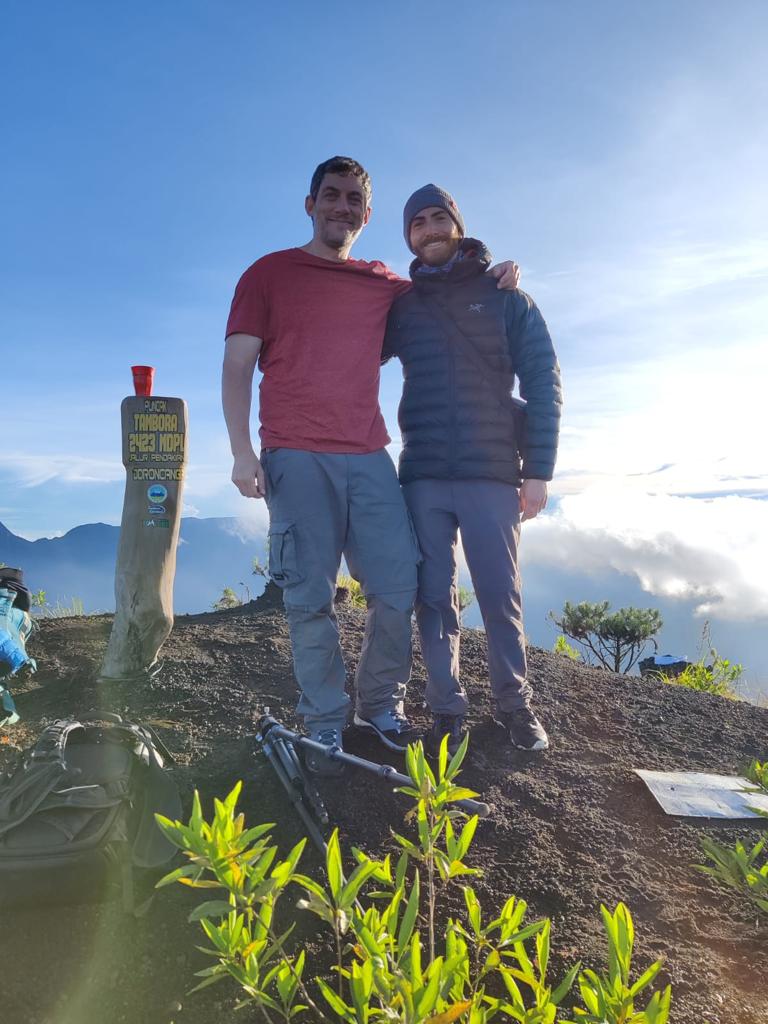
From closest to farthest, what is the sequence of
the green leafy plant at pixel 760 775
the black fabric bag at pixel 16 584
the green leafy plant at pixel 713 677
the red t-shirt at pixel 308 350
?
the green leafy plant at pixel 760 775 → the red t-shirt at pixel 308 350 → the black fabric bag at pixel 16 584 → the green leafy plant at pixel 713 677

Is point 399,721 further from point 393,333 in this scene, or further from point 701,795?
point 393,333

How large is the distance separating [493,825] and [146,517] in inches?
123

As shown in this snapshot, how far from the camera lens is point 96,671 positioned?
4.93 metres

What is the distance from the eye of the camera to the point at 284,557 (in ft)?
10.9

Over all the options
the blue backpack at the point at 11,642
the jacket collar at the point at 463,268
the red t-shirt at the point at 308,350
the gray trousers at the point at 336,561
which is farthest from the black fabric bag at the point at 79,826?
the jacket collar at the point at 463,268

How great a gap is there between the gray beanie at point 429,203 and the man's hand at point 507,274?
27cm

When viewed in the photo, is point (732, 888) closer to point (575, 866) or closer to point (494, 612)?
point (575, 866)

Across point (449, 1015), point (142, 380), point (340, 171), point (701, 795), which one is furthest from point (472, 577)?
point (142, 380)

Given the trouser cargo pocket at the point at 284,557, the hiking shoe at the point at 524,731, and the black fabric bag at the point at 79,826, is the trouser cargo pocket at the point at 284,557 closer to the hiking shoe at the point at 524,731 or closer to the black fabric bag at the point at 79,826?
the black fabric bag at the point at 79,826

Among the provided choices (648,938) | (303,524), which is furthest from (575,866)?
(303,524)

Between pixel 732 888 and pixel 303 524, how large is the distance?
2.25m

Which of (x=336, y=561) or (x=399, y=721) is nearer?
(x=336, y=561)

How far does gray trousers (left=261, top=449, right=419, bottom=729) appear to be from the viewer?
332 centimetres

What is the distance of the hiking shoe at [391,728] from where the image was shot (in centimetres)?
354
